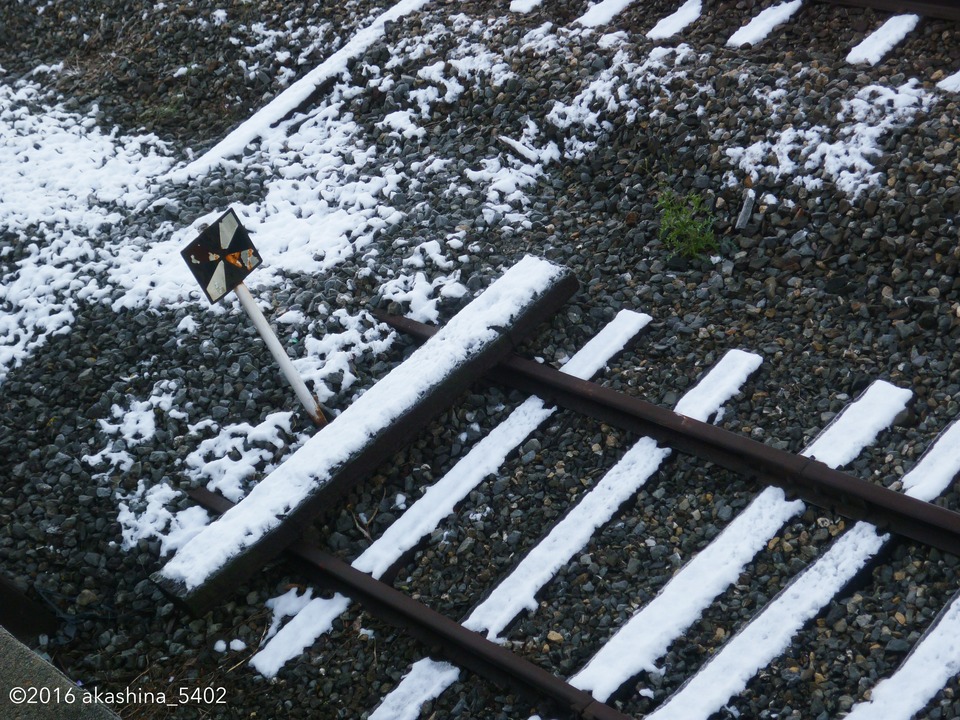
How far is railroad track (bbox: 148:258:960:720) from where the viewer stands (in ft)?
11.5

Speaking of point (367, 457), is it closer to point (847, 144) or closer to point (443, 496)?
point (443, 496)

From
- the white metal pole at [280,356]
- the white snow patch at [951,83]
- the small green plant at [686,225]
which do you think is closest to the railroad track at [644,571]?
the white metal pole at [280,356]

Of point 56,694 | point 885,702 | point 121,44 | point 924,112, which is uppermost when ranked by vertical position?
point 121,44

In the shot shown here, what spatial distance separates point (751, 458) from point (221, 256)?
2541 mm

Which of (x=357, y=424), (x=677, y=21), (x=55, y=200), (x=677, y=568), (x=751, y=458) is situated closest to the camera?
(x=677, y=568)

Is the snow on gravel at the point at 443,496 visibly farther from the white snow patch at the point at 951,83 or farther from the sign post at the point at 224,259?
the white snow patch at the point at 951,83

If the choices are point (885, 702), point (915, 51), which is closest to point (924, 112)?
point (915, 51)

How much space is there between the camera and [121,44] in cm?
831

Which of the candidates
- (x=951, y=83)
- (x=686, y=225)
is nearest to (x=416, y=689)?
(x=686, y=225)

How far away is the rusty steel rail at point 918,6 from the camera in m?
5.29

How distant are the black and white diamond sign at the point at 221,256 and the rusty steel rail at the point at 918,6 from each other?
12.4 ft

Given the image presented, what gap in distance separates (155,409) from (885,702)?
369cm

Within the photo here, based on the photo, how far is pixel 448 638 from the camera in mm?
3869

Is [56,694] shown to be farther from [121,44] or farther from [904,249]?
[121,44]
